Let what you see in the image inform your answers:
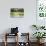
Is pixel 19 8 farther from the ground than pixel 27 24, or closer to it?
farther from the ground

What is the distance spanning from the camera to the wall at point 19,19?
6508 millimetres

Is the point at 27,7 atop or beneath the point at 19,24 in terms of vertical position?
atop

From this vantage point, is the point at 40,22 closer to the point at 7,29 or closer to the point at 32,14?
the point at 32,14

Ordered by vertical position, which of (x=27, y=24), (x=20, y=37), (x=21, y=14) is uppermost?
(x=21, y=14)

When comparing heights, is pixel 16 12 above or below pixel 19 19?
above

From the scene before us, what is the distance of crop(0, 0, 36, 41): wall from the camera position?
651cm

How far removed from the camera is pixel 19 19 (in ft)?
21.5

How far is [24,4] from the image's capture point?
6.52 m

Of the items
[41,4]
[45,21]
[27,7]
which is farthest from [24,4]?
[45,21]

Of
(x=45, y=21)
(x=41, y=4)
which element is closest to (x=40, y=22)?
(x=45, y=21)

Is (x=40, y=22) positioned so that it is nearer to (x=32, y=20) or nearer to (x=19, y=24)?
(x=32, y=20)

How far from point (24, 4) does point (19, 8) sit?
0.25 m

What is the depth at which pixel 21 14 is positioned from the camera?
6.54 metres

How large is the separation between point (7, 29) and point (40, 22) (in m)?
1.34
